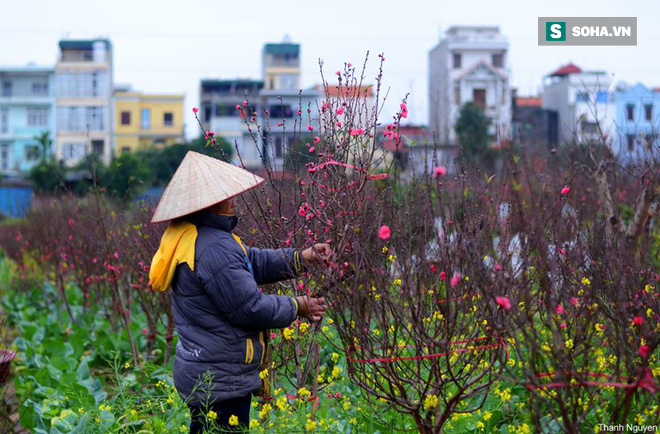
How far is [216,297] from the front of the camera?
12.3 ft

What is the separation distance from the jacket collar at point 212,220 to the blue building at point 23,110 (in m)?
49.9

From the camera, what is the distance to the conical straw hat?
3871mm

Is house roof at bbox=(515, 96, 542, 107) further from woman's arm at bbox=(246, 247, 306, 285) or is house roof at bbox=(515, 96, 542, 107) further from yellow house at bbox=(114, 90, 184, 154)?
woman's arm at bbox=(246, 247, 306, 285)

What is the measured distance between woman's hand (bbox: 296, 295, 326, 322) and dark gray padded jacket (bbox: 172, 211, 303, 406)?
45 mm

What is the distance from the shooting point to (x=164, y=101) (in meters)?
54.4

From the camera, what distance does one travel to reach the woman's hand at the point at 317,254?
377cm

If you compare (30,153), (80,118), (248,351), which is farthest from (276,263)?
(80,118)

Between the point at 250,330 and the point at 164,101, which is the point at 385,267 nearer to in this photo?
the point at 250,330

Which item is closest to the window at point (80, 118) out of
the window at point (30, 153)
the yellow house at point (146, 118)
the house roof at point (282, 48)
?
the yellow house at point (146, 118)

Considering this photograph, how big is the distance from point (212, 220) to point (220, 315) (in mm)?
453

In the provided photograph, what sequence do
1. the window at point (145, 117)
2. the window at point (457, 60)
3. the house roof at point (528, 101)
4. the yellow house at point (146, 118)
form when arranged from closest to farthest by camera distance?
the window at point (457, 60), the house roof at point (528, 101), the yellow house at point (146, 118), the window at point (145, 117)

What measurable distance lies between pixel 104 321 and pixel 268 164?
17.3 feet

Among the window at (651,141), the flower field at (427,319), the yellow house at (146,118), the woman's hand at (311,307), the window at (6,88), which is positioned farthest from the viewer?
the yellow house at (146,118)

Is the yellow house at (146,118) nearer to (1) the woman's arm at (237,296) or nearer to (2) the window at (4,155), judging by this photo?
(2) the window at (4,155)
